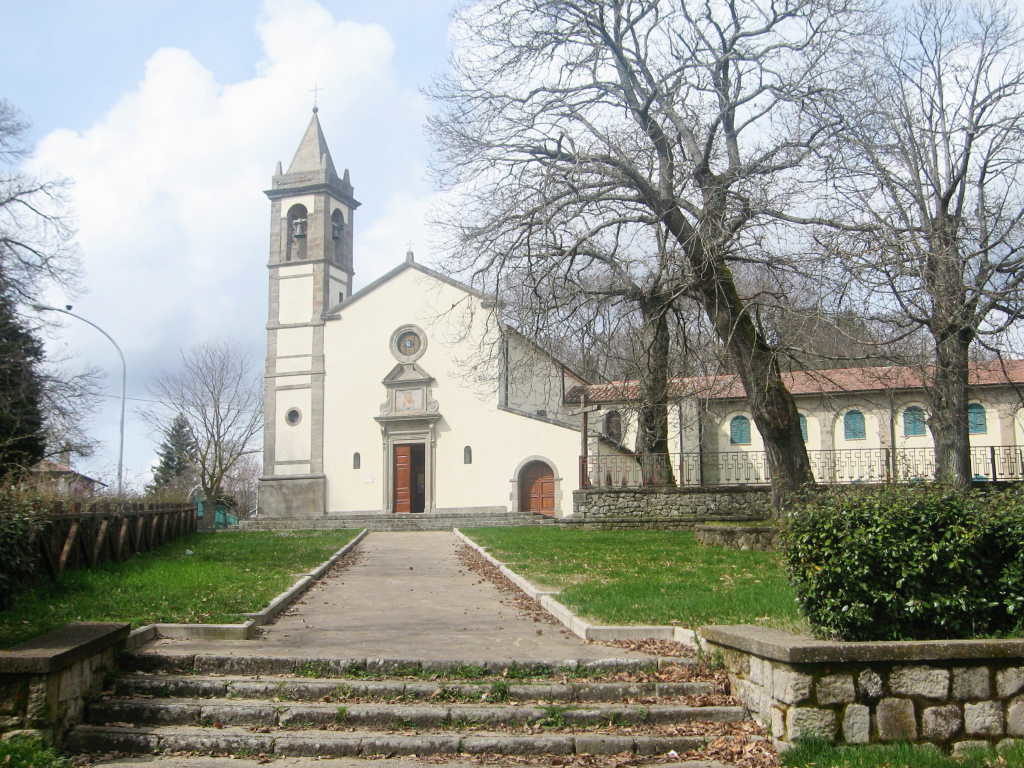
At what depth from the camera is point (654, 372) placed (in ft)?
66.2

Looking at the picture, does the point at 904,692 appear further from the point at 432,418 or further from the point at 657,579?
the point at 432,418

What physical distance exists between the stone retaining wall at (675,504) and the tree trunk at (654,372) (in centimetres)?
68

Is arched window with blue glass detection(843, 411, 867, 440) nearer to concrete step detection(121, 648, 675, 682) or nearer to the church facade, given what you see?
the church facade

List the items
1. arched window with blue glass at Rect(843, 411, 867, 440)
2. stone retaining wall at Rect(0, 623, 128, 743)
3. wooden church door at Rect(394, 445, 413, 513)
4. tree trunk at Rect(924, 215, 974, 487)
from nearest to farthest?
stone retaining wall at Rect(0, 623, 128, 743) < tree trunk at Rect(924, 215, 974, 487) < arched window with blue glass at Rect(843, 411, 867, 440) < wooden church door at Rect(394, 445, 413, 513)

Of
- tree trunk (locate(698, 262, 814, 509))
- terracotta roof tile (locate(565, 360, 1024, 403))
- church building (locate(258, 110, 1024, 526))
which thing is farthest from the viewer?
church building (locate(258, 110, 1024, 526))

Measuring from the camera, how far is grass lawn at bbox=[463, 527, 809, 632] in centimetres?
917

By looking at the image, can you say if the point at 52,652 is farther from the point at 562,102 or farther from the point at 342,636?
the point at 562,102

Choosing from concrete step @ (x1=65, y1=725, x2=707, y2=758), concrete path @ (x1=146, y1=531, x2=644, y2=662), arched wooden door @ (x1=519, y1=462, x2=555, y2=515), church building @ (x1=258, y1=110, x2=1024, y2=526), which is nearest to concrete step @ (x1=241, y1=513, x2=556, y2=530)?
church building @ (x1=258, y1=110, x2=1024, y2=526)

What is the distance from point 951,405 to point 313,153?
32.1 meters

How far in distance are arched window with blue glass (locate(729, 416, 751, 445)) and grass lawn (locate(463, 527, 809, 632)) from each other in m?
17.4

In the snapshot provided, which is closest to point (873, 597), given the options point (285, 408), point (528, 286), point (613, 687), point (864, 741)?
point (864, 741)

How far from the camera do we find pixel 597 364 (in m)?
20.5

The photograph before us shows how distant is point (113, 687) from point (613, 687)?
152 inches

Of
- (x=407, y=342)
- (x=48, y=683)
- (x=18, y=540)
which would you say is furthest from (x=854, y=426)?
(x=48, y=683)
